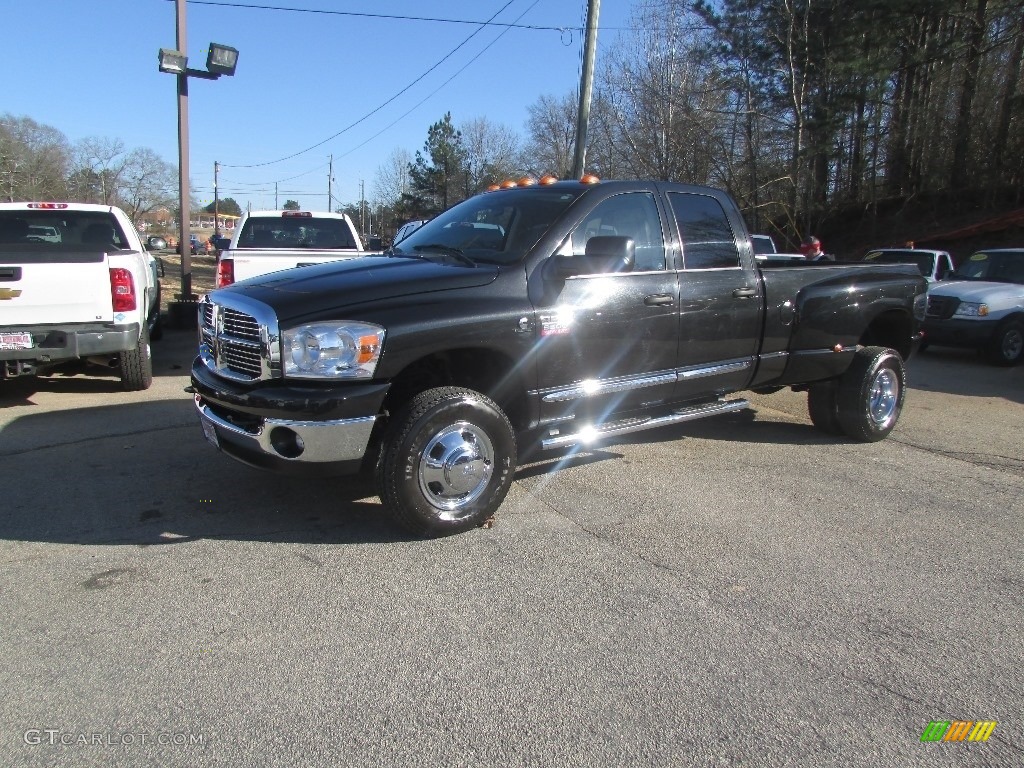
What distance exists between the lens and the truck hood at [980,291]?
1180 cm

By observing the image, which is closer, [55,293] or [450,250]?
[450,250]

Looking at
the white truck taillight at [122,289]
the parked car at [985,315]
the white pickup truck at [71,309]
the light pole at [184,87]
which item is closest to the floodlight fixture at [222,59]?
the light pole at [184,87]

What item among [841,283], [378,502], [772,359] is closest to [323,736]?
[378,502]

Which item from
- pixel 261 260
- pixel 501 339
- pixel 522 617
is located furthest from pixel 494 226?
pixel 261 260

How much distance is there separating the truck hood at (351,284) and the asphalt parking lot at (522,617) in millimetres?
1270

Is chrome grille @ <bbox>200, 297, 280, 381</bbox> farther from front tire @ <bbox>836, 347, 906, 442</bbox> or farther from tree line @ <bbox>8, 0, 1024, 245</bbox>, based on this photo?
tree line @ <bbox>8, 0, 1024, 245</bbox>

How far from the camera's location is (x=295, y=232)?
10.3 metres

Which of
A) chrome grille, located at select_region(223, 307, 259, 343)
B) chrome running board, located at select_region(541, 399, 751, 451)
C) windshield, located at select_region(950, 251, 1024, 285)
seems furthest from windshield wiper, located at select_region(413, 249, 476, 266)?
windshield, located at select_region(950, 251, 1024, 285)

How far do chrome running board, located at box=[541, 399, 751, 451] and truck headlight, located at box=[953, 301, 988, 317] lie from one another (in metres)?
8.16

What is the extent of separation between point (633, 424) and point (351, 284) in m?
1.97

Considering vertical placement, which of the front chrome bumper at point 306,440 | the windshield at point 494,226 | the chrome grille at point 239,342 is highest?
the windshield at point 494,226

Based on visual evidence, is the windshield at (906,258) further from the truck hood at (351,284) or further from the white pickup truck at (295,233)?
the truck hood at (351,284)

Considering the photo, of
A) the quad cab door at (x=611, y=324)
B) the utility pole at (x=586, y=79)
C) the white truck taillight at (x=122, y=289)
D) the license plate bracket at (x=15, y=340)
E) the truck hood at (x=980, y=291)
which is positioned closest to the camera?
the quad cab door at (x=611, y=324)

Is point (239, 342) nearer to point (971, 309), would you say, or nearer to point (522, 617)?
point (522, 617)
